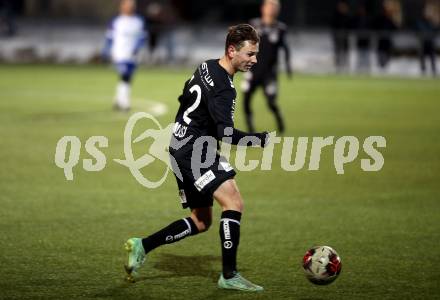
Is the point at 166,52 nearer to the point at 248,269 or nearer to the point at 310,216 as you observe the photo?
the point at 310,216

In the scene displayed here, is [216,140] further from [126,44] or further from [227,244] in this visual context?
[126,44]

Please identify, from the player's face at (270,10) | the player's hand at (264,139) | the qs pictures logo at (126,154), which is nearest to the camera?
the player's hand at (264,139)

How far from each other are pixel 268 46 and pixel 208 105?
424 inches

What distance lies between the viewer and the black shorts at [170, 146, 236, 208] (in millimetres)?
7898

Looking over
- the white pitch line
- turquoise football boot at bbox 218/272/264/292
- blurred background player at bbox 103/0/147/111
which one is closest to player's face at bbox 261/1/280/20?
the white pitch line

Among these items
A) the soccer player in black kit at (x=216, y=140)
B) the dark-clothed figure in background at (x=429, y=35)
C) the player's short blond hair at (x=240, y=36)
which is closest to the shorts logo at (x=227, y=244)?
the soccer player in black kit at (x=216, y=140)

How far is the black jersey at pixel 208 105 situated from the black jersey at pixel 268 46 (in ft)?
33.6

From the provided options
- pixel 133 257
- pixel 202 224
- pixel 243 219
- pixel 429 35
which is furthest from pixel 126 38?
pixel 133 257

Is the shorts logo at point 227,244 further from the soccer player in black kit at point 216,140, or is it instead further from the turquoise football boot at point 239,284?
the turquoise football boot at point 239,284

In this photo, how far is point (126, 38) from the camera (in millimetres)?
24172

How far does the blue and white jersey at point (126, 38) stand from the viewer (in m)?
24.2

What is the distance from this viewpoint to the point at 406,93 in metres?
28.7

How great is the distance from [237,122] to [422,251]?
1193cm

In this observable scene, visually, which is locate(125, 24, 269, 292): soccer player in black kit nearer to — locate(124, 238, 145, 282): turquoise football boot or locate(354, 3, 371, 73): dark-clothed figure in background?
locate(124, 238, 145, 282): turquoise football boot
